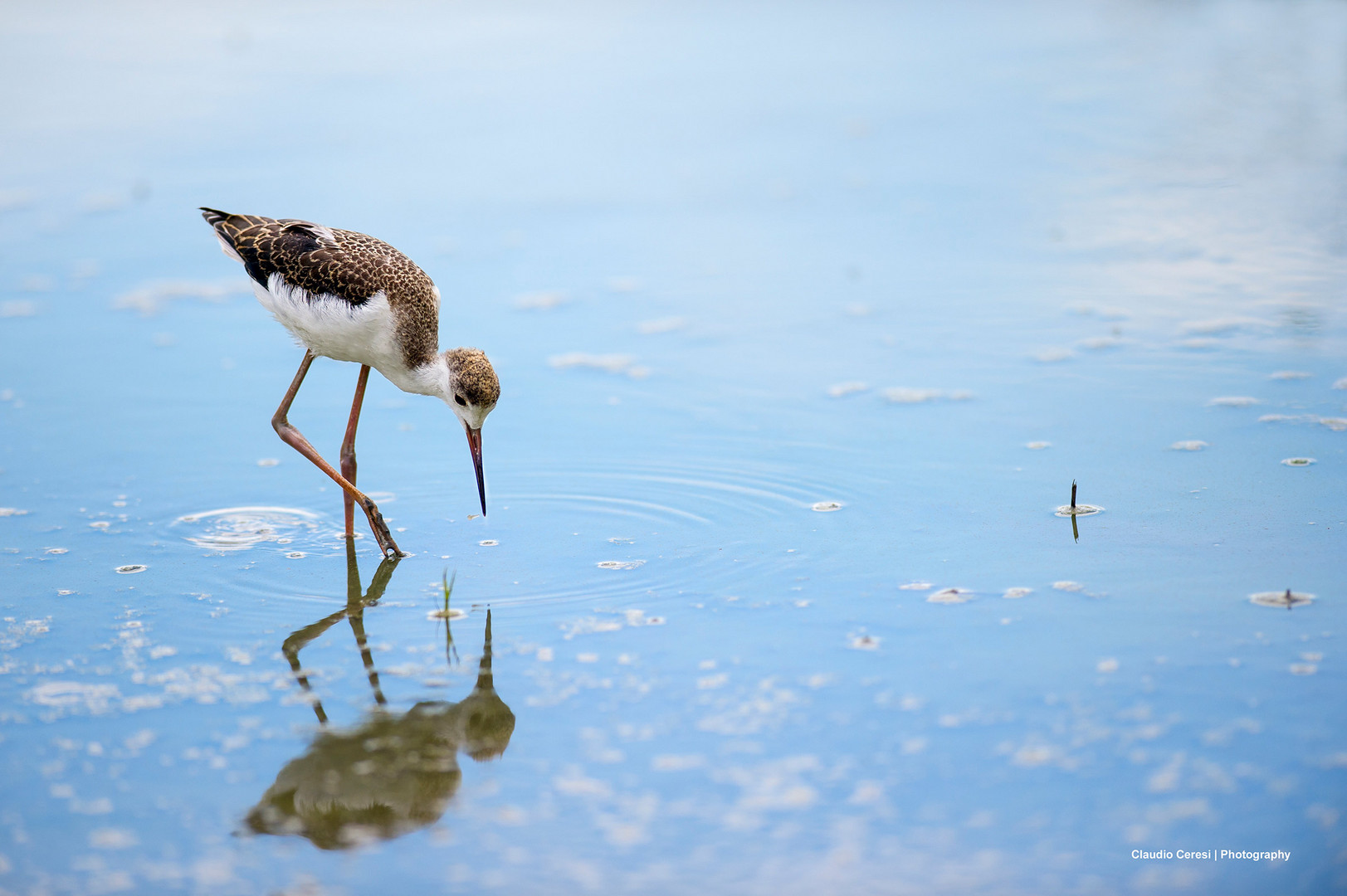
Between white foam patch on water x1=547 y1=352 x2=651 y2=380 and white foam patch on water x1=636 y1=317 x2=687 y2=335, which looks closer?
white foam patch on water x1=547 y1=352 x2=651 y2=380

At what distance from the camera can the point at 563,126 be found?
1246cm

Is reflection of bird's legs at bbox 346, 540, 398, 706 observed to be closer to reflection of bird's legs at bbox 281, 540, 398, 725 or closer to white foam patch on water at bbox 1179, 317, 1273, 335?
reflection of bird's legs at bbox 281, 540, 398, 725

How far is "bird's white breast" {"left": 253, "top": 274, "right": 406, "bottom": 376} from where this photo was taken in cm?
573

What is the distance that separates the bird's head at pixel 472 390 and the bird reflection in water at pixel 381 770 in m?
1.41

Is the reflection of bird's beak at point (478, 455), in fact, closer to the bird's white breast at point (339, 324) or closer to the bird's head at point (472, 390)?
the bird's head at point (472, 390)

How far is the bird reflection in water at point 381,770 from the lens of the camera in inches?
151

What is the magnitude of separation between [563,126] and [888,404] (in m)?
6.51

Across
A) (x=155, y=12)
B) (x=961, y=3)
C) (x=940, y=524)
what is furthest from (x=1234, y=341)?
(x=155, y=12)

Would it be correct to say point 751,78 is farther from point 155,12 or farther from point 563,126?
point 155,12

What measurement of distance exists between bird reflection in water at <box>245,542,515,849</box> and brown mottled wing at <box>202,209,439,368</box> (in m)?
1.78

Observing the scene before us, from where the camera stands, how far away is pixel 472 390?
5656mm

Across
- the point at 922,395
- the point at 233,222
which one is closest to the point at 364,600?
the point at 233,222

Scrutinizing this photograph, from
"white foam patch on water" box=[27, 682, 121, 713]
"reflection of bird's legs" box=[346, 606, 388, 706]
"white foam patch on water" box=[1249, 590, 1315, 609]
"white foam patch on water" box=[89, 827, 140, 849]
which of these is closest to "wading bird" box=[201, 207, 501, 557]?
"reflection of bird's legs" box=[346, 606, 388, 706]

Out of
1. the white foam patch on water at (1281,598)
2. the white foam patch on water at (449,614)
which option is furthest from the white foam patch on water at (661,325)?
the white foam patch on water at (1281,598)
